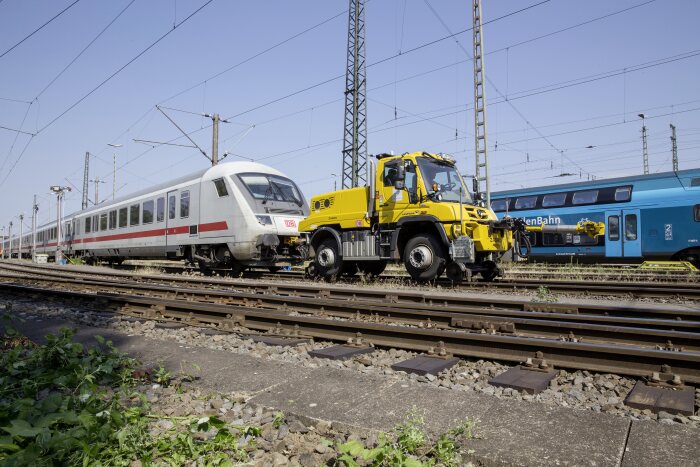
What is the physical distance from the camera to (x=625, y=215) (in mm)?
16609

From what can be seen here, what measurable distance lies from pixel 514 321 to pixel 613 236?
1356cm

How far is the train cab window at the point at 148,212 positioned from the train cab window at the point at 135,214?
0.52 m

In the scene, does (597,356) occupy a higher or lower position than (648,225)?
lower

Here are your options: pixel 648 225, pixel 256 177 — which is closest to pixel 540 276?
pixel 648 225

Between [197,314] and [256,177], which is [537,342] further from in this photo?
[256,177]

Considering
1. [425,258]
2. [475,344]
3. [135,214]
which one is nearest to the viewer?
[475,344]

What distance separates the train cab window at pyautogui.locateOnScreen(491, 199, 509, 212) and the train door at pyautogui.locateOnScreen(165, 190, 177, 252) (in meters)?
13.0

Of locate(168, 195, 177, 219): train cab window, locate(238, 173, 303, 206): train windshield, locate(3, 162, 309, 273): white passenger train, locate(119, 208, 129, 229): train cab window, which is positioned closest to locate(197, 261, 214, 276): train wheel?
locate(3, 162, 309, 273): white passenger train

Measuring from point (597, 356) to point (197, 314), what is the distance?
5.04 m

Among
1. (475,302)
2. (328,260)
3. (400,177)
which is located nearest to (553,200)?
(328,260)

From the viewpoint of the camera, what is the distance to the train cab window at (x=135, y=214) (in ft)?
59.4

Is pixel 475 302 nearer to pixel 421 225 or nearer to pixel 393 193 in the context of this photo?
pixel 421 225

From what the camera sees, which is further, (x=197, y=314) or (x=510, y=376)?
(x=197, y=314)

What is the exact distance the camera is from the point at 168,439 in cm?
262
